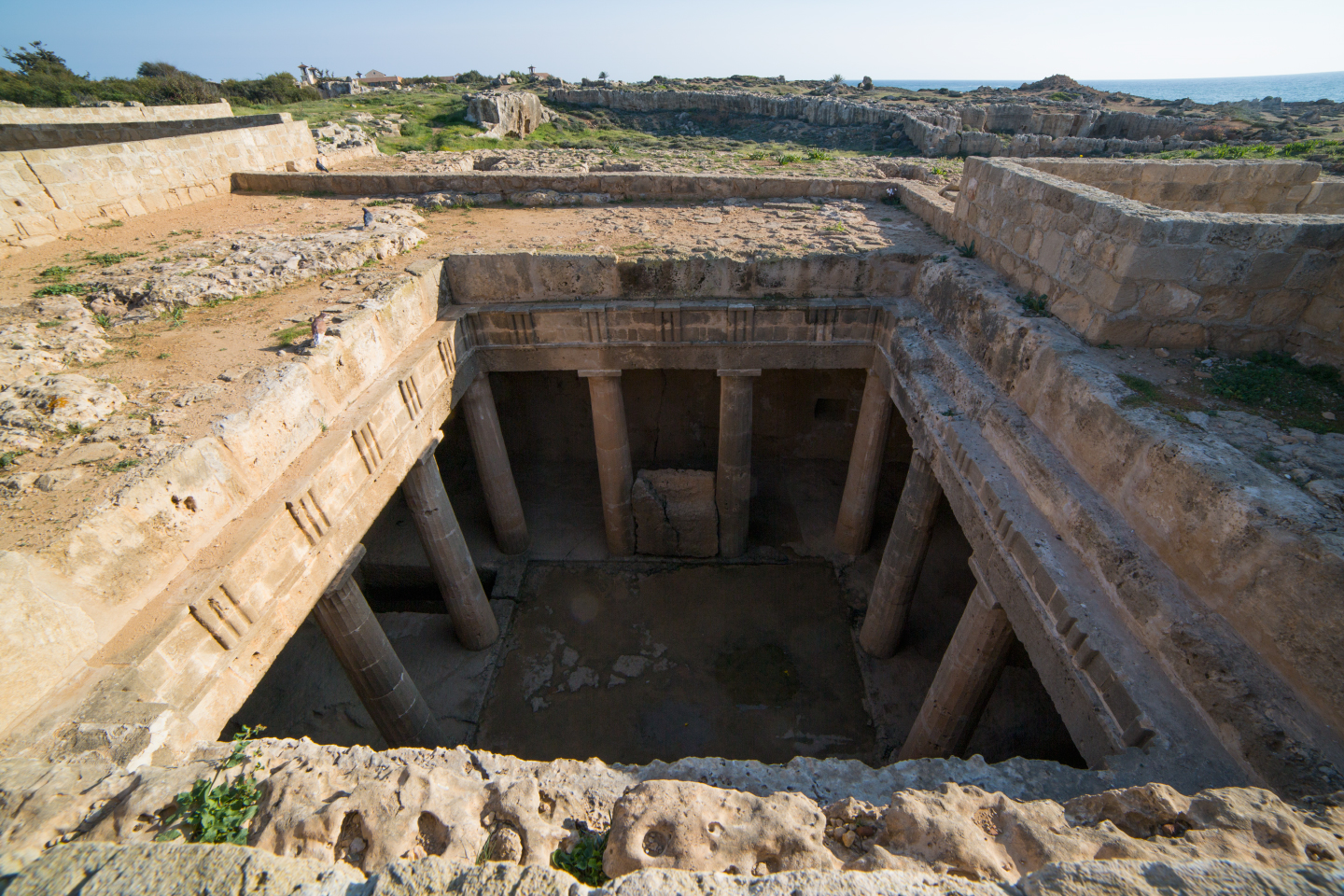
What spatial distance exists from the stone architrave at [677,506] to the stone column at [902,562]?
2898 mm

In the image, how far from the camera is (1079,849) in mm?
2594

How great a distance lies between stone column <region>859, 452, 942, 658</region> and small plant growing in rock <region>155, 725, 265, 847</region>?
21.0ft

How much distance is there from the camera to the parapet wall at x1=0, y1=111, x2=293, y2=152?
1296cm

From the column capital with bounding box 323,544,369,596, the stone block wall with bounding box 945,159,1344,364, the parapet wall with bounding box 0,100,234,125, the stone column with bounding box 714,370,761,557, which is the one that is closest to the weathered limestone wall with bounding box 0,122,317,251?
the parapet wall with bounding box 0,100,234,125

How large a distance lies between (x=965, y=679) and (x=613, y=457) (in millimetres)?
5628

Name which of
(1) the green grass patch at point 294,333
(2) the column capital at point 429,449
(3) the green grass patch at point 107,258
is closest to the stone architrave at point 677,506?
(2) the column capital at point 429,449

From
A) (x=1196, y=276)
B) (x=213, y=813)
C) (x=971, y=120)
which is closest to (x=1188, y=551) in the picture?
(x=1196, y=276)

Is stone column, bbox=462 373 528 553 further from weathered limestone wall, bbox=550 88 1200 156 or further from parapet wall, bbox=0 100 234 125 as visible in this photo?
weathered limestone wall, bbox=550 88 1200 156

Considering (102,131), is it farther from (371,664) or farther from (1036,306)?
(1036,306)

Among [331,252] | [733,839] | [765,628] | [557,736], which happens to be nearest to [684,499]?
[765,628]

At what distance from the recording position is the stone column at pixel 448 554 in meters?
7.32

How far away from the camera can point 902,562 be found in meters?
7.70

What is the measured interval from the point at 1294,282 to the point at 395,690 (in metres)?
9.10

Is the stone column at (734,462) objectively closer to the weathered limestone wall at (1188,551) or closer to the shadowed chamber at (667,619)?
the shadowed chamber at (667,619)
